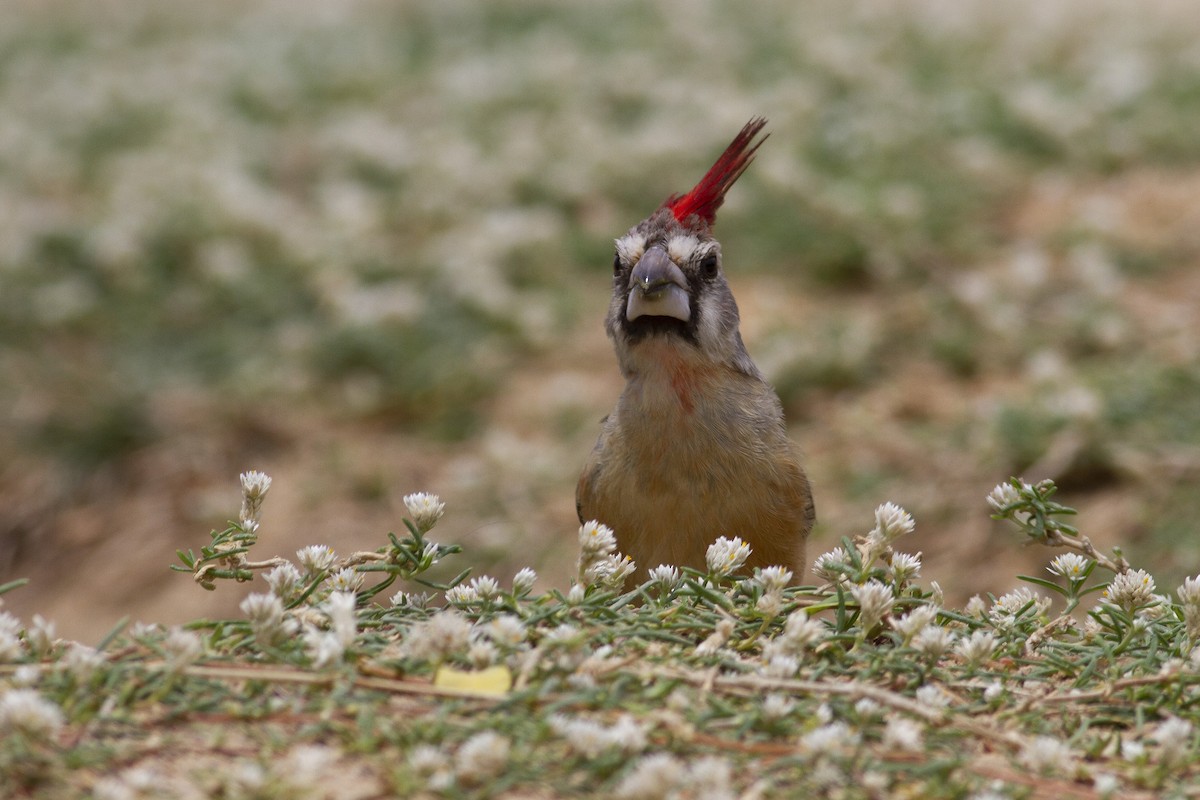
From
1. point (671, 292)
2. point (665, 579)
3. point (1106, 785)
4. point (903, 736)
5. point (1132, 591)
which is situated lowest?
point (1106, 785)

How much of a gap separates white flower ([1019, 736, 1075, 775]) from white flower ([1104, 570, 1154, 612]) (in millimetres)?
607

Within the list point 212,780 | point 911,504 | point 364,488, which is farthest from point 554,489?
point 212,780

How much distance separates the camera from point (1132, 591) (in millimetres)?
2896

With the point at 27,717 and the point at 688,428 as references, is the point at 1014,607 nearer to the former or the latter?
the point at 688,428

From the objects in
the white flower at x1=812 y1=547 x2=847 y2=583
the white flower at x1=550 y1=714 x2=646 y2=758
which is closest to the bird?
the white flower at x1=812 y1=547 x2=847 y2=583

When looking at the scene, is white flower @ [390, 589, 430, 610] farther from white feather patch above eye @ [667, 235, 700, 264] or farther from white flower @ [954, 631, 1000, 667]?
white feather patch above eye @ [667, 235, 700, 264]

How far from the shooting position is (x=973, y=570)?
529 centimetres

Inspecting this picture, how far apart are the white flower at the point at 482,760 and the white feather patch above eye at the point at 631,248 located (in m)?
2.09

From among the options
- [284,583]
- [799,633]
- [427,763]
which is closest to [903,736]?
[799,633]

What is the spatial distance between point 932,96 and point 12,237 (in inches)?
200

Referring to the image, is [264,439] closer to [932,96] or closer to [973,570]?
[973,570]

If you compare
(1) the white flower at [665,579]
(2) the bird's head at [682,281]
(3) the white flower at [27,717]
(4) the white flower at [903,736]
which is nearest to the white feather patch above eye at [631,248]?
(2) the bird's head at [682,281]

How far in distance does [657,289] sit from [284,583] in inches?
58.6

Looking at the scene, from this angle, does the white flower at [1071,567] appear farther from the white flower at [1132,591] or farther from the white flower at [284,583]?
the white flower at [284,583]
